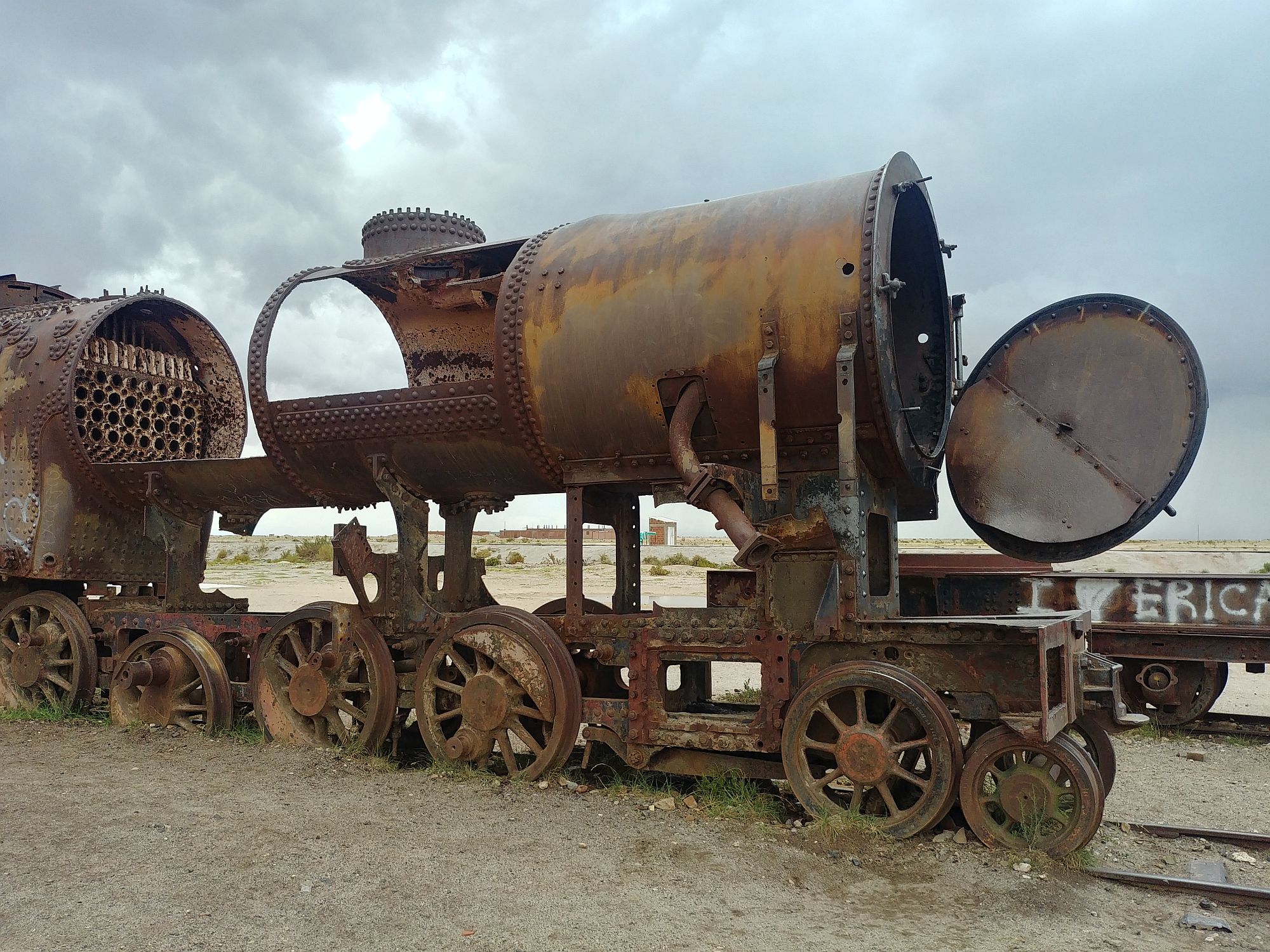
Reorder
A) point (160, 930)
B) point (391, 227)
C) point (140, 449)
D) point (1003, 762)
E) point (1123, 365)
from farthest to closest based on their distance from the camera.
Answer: point (140, 449), point (391, 227), point (1123, 365), point (1003, 762), point (160, 930)

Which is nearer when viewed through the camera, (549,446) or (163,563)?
(549,446)

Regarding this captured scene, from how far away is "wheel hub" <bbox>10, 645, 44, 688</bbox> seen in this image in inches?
333

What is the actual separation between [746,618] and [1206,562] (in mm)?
25016

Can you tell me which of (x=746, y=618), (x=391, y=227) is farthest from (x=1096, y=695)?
(x=391, y=227)

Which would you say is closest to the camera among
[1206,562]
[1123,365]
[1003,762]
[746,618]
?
[1003,762]

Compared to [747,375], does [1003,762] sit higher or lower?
lower

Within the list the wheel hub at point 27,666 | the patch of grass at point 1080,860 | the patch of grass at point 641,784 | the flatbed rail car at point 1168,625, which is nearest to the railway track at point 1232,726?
the flatbed rail car at point 1168,625

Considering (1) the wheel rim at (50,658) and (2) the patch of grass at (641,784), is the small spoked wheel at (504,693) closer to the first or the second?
(2) the patch of grass at (641,784)

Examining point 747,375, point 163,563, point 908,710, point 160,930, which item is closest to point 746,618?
point 908,710

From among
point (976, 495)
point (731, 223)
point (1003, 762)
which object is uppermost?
point (731, 223)

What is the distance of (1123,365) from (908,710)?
2833 mm

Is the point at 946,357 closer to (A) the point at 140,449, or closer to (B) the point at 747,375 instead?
(B) the point at 747,375

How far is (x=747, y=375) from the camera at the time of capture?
5449mm

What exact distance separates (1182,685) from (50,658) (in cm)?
1068
